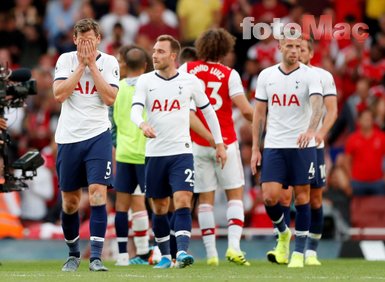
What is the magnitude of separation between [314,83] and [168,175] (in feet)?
6.42

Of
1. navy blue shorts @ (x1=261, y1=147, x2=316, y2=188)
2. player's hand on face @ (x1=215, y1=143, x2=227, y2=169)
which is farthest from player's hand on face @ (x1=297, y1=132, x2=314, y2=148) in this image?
player's hand on face @ (x1=215, y1=143, x2=227, y2=169)

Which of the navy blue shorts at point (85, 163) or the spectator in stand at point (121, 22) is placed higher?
the spectator in stand at point (121, 22)

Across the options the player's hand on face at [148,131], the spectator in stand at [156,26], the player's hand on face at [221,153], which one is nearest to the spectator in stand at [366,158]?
the spectator in stand at [156,26]

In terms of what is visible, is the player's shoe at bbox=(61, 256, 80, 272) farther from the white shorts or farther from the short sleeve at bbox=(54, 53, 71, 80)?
the white shorts

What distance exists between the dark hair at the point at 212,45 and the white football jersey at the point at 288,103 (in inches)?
34.9

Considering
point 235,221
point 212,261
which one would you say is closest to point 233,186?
point 235,221

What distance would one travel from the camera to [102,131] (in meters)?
13.7

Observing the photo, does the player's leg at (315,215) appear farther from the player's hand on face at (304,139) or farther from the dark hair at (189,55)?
the dark hair at (189,55)

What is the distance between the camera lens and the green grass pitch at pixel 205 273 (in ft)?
41.0

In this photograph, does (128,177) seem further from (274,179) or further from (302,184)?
(302,184)

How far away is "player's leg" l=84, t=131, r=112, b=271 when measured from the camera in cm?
1352

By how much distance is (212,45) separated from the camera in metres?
15.6

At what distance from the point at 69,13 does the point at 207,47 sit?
1009cm

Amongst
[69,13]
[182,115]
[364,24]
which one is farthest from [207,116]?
[69,13]
